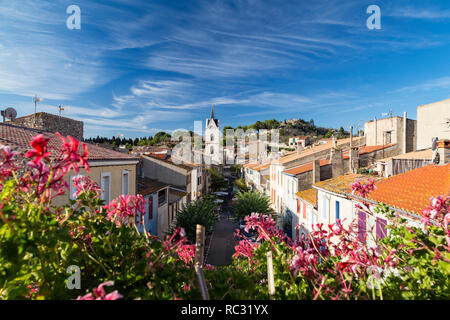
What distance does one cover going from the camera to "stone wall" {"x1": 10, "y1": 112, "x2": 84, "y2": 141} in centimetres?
1692

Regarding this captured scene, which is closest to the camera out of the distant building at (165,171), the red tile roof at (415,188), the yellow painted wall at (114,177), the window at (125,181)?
the red tile roof at (415,188)

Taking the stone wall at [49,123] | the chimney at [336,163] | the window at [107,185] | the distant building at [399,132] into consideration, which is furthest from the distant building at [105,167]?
the distant building at [399,132]

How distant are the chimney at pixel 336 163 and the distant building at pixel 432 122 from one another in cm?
895

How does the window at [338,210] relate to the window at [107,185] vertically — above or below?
below

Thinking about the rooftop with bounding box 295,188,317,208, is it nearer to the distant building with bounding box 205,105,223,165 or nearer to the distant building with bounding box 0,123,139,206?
the distant building with bounding box 0,123,139,206

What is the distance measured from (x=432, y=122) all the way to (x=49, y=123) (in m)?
30.7

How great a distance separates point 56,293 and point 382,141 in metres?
26.8

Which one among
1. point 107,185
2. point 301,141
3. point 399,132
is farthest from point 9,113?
point 301,141

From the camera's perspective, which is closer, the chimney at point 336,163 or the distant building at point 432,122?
the chimney at point 336,163

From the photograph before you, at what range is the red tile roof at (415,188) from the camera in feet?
21.6

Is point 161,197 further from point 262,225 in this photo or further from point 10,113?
point 262,225

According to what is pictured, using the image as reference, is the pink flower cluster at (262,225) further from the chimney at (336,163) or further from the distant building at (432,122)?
the distant building at (432,122)
